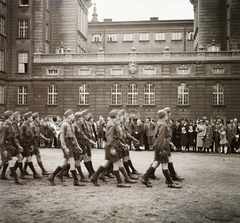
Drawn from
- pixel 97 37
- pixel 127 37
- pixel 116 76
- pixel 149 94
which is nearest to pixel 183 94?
pixel 149 94

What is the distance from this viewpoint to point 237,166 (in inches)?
565

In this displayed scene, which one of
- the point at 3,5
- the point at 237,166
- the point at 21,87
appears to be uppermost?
the point at 3,5

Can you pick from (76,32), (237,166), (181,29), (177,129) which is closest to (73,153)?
(237,166)

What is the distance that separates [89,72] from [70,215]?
92.8 feet

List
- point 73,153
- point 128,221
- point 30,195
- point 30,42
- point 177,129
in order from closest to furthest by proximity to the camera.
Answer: point 128,221, point 30,195, point 73,153, point 177,129, point 30,42

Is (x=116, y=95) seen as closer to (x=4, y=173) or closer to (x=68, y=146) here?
(x=4, y=173)

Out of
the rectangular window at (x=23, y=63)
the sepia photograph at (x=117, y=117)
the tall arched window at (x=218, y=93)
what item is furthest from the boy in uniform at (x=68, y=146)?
the rectangular window at (x=23, y=63)

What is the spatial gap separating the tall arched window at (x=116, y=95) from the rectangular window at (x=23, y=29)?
11.9 meters

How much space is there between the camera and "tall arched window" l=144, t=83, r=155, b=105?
33.8 meters

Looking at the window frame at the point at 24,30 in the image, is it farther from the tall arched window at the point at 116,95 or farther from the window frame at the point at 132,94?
the window frame at the point at 132,94

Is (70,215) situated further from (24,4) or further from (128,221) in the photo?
(24,4)

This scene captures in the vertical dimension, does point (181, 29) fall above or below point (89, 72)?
above

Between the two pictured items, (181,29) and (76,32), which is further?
(181,29)

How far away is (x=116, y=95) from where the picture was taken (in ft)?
112
